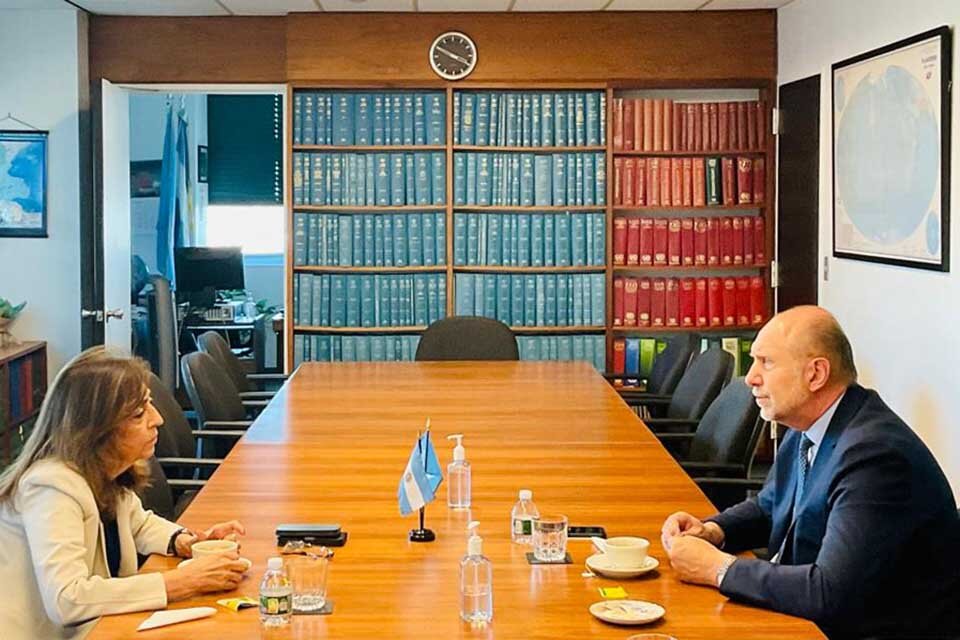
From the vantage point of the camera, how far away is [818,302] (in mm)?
6422

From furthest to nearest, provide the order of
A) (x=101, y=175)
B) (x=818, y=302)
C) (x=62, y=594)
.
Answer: (x=101, y=175) < (x=818, y=302) < (x=62, y=594)

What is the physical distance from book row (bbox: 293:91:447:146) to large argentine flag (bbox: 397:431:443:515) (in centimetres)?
445

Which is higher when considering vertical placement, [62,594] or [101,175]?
[101,175]

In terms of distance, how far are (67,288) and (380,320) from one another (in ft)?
5.76

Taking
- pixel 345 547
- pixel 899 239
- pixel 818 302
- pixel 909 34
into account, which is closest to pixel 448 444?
pixel 345 547

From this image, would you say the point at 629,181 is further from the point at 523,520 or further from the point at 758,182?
the point at 523,520

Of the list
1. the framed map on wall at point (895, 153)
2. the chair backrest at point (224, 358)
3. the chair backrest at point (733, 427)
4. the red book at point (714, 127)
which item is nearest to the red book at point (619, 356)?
the red book at point (714, 127)

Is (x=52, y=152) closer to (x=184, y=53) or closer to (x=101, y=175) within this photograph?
(x=101, y=175)

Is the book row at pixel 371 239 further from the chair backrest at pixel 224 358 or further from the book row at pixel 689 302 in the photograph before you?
the chair backrest at pixel 224 358

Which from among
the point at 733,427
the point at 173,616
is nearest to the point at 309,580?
the point at 173,616

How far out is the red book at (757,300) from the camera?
23.4ft

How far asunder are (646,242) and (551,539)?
15.4 feet

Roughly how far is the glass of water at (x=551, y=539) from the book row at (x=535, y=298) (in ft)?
14.8

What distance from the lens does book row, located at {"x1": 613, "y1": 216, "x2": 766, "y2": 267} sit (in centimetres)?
711
